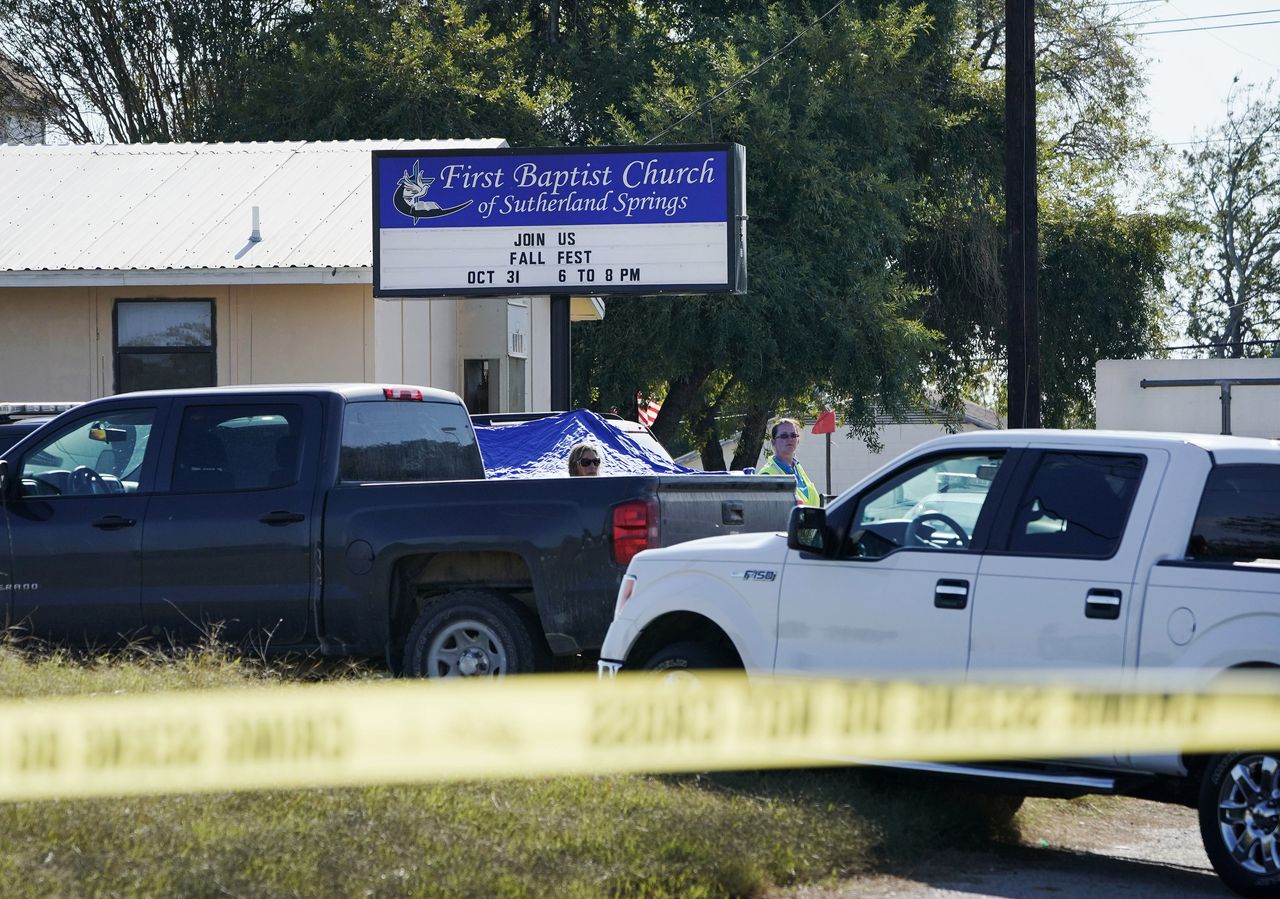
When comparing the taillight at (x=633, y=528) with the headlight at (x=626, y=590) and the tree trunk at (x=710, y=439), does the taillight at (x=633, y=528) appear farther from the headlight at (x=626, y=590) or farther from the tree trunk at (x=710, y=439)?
the tree trunk at (x=710, y=439)

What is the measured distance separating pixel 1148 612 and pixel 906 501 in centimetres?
134

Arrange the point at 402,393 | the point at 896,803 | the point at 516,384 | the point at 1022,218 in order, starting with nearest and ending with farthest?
the point at 896,803, the point at 402,393, the point at 1022,218, the point at 516,384

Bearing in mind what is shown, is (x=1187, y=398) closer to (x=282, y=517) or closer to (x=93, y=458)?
(x=282, y=517)

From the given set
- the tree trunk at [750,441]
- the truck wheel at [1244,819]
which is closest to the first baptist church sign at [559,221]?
the truck wheel at [1244,819]

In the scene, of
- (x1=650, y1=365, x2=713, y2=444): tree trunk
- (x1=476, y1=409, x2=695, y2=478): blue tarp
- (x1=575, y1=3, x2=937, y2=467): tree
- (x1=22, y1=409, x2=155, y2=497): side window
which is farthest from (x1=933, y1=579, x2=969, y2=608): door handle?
(x1=650, y1=365, x2=713, y2=444): tree trunk

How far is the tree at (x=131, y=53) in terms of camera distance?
3725 centimetres

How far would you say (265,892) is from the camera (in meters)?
5.45

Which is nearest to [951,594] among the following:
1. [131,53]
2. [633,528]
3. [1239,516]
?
[1239,516]

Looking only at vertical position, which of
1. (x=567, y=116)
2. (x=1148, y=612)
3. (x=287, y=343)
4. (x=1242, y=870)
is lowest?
(x=1242, y=870)

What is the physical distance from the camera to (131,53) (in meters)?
38.1

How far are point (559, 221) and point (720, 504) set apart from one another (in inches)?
341

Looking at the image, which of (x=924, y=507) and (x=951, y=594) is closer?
(x=951, y=594)

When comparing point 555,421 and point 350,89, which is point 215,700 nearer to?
point 555,421

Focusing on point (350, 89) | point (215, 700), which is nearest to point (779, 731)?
point (215, 700)
